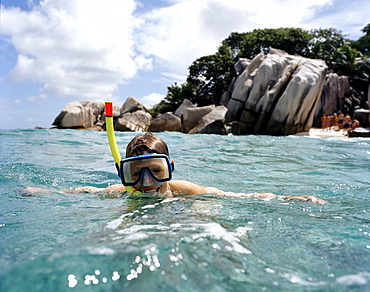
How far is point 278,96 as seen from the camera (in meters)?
15.4

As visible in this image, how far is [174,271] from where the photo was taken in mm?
1233

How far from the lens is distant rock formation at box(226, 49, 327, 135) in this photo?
14766mm

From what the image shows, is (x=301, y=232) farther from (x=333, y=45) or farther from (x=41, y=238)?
(x=333, y=45)

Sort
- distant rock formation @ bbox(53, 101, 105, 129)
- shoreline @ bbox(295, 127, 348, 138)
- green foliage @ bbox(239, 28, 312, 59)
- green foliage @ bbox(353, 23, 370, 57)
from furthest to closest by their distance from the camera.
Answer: green foliage @ bbox(353, 23, 370, 57) < green foliage @ bbox(239, 28, 312, 59) < distant rock formation @ bbox(53, 101, 105, 129) < shoreline @ bbox(295, 127, 348, 138)

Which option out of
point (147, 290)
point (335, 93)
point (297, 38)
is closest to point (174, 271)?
point (147, 290)

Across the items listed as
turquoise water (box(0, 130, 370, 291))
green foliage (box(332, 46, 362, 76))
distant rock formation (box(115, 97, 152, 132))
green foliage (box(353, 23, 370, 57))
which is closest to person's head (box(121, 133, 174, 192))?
turquoise water (box(0, 130, 370, 291))

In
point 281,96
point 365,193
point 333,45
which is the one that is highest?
point 333,45

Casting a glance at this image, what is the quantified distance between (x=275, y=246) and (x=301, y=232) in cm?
32

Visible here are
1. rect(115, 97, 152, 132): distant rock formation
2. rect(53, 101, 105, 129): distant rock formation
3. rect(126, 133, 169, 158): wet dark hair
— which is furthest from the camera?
rect(53, 101, 105, 129): distant rock formation

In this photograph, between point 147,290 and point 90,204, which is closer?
point 147,290

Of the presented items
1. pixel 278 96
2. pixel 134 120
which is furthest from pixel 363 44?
pixel 134 120

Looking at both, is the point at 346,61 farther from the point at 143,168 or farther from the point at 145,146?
the point at 143,168

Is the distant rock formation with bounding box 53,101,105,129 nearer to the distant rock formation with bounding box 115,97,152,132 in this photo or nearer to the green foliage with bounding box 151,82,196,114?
the distant rock formation with bounding box 115,97,152,132

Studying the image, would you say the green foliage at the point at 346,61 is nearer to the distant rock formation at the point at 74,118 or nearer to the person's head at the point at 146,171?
the distant rock formation at the point at 74,118
